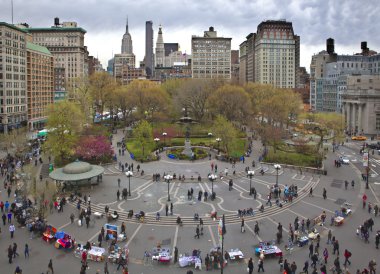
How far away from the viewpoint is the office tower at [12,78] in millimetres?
82375

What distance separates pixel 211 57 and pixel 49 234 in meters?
168

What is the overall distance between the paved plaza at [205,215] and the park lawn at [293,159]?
3.13 m

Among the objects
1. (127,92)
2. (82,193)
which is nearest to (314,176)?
(82,193)

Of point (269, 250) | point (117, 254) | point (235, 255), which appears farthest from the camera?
point (269, 250)

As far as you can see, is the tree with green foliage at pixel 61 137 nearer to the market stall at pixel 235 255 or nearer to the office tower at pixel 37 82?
the market stall at pixel 235 255

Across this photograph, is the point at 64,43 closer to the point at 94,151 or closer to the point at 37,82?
the point at 37,82

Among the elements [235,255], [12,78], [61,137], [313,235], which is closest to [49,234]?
[235,255]

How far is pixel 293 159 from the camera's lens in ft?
195

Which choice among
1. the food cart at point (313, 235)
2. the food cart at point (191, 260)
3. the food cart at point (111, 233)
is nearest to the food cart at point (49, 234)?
the food cart at point (111, 233)

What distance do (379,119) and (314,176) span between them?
53620 millimetres

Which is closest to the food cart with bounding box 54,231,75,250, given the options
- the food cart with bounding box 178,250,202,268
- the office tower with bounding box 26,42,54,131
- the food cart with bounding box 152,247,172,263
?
the food cart with bounding box 152,247,172,263

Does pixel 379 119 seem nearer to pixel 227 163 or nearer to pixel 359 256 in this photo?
Result: pixel 227 163

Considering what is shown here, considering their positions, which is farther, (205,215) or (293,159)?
(293,159)

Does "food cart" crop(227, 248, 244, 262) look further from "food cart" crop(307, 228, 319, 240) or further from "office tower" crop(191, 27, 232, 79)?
"office tower" crop(191, 27, 232, 79)
